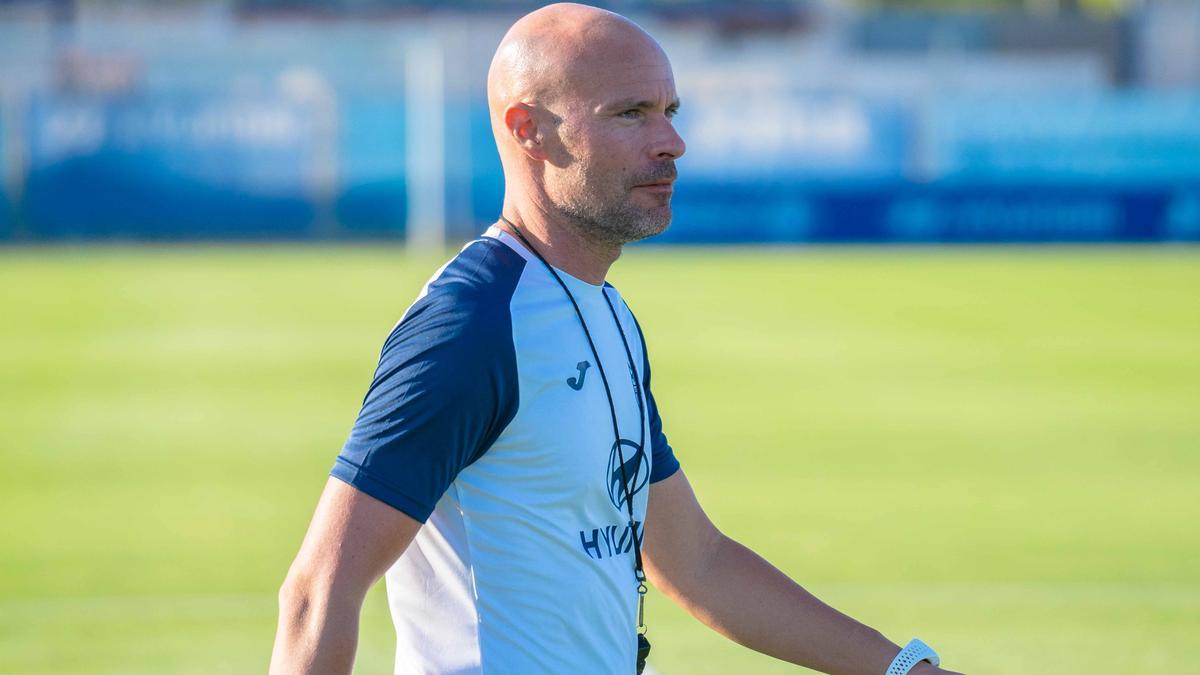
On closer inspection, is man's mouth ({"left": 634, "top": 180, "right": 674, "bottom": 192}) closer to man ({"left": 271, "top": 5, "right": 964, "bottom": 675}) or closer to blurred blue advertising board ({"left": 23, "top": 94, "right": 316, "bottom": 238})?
man ({"left": 271, "top": 5, "right": 964, "bottom": 675})

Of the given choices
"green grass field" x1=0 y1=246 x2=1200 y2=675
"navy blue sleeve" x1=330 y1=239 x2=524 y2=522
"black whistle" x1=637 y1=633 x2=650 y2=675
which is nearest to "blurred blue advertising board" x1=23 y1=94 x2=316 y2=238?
"green grass field" x1=0 y1=246 x2=1200 y2=675

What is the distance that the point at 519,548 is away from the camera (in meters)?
2.91

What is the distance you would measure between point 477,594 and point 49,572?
6.20 m

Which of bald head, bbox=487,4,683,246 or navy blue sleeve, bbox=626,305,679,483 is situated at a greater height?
bald head, bbox=487,4,683,246

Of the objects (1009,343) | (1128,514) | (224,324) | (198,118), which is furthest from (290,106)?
(1128,514)

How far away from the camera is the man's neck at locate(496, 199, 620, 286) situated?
308 cm

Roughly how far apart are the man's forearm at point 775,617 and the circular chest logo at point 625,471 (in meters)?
0.39

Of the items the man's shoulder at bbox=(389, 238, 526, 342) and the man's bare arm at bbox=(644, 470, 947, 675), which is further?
the man's bare arm at bbox=(644, 470, 947, 675)

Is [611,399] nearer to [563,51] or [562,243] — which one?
[562,243]

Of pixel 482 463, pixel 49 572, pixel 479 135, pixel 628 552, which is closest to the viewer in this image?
pixel 482 463

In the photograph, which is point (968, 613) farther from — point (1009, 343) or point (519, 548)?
point (1009, 343)

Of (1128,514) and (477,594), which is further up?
(1128,514)

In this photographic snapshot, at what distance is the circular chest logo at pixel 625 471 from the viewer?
305cm

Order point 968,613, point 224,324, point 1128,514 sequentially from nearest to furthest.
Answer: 1. point 968,613
2. point 1128,514
3. point 224,324
